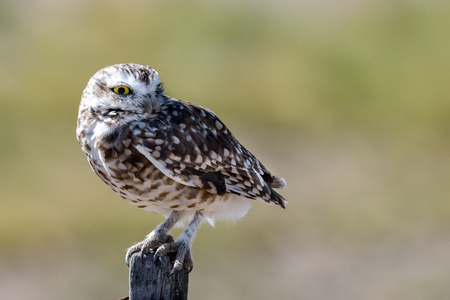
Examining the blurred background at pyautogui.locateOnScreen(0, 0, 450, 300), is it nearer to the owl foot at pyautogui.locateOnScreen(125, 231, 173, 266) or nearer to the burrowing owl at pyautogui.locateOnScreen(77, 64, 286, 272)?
the owl foot at pyautogui.locateOnScreen(125, 231, 173, 266)

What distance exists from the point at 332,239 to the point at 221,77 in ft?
14.0

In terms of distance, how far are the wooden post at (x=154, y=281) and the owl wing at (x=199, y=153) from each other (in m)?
0.57

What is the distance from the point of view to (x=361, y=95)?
1448 cm

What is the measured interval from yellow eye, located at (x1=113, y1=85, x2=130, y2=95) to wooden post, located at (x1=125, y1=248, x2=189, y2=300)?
98cm

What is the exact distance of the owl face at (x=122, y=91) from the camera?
558cm

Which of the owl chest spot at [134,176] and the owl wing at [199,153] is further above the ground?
the owl wing at [199,153]

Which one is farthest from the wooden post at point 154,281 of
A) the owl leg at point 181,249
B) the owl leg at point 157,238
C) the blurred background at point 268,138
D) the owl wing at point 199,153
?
the blurred background at point 268,138

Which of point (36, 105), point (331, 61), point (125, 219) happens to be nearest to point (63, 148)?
point (36, 105)

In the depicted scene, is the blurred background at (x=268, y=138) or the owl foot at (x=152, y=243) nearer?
the owl foot at (x=152, y=243)

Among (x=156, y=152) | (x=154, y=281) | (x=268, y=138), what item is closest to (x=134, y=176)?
(x=156, y=152)

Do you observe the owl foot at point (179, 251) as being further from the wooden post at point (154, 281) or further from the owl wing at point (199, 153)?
the owl wing at point (199, 153)

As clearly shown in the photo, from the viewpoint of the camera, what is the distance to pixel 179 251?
5625 millimetres

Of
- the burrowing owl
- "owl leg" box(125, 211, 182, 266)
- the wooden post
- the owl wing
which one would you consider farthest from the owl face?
the wooden post

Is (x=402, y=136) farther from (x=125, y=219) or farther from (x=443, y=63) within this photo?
(x=125, y=219)
